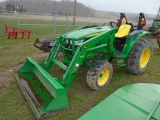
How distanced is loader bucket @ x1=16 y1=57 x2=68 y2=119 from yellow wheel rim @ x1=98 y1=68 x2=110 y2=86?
43.1 inches

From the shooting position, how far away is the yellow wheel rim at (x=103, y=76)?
156 inches

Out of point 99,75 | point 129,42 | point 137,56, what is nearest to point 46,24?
point 129,42

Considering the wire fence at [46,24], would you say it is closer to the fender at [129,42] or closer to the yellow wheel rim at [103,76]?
the fender at [129,42]

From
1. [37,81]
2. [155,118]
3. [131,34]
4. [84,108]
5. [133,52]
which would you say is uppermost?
[131,34]

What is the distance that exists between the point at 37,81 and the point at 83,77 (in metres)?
1.33

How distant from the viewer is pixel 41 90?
→ 3.53 m

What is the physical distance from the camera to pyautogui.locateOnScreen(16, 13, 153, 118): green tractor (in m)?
3.12

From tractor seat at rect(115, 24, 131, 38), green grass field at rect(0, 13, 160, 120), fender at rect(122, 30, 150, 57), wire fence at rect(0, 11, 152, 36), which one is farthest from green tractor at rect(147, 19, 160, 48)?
fender at rect(122, 30, 150, 57)

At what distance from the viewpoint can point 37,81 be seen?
12.8ft

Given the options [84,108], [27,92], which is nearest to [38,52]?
[27,92]

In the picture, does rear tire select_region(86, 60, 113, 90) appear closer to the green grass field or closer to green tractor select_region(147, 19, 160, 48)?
the green grass field

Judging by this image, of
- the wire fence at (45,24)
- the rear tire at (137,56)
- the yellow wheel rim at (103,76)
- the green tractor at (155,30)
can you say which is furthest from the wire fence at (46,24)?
the yellow wheel rim at (103,76)

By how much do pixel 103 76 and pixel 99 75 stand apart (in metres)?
0.28

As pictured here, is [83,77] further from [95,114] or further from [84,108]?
[95,114]
